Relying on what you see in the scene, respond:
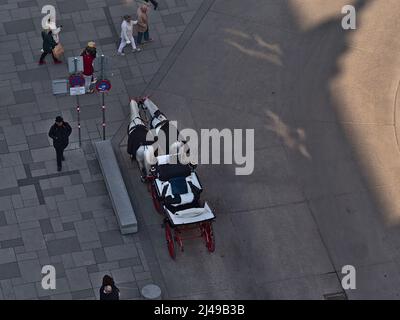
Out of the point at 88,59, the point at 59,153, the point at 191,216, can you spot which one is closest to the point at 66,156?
the point at 59,153

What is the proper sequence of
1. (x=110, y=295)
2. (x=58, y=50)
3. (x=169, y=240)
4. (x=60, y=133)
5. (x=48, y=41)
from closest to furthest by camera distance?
(x=110, y=295) < (x=169, y=240) < (x=60, y=133) < (x=48, y=41) < (x=58, y=50)

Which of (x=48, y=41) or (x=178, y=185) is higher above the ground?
(x=48, y=41)

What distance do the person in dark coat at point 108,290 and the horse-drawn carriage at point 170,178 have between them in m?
2.53

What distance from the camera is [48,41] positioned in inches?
1286

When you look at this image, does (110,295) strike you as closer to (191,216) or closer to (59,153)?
(191,216)


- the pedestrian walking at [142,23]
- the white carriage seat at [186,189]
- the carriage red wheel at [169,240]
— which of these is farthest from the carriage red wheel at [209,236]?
the pedestrian walking at [142,23]

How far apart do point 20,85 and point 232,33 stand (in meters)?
6.53

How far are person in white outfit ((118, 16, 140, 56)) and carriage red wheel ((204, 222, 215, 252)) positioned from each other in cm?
723

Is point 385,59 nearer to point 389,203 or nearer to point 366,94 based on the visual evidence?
point 366,94

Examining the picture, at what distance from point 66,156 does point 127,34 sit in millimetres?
4436

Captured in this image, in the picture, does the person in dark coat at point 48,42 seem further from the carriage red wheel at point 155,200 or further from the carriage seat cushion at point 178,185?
the carriage seat cushion at point 178,185

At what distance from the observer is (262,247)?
96.1ft

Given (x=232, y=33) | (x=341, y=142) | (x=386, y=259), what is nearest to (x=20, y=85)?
(x=232, y=33)

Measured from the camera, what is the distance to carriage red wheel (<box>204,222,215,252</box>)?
28652 millimetres
